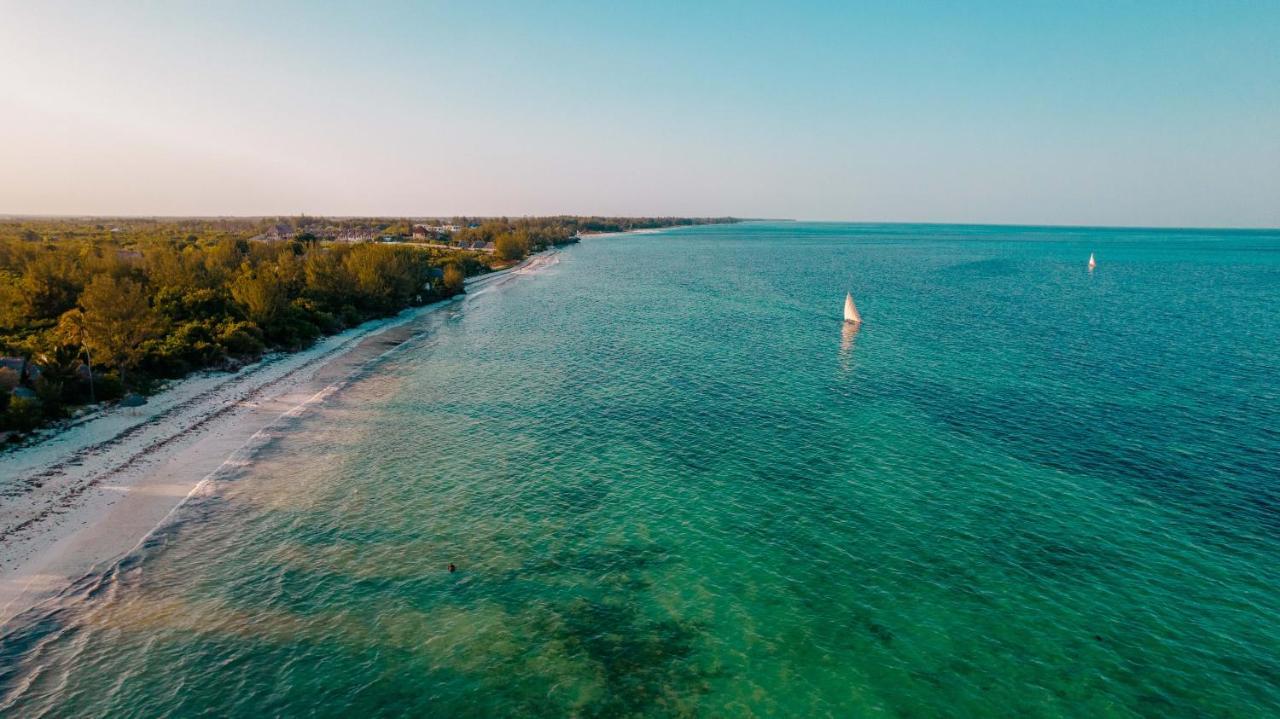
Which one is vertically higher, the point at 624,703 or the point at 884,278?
the point at 884,278

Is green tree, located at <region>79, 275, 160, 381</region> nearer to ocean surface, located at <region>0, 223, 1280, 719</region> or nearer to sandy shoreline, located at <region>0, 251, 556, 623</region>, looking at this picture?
sandy shoreline, located at <region>0, 251, 556, 623</region>

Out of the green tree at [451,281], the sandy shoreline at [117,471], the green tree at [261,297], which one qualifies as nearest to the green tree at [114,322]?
the sandy shoreline at [117,471]

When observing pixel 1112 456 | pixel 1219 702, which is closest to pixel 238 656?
pixel 1219 702

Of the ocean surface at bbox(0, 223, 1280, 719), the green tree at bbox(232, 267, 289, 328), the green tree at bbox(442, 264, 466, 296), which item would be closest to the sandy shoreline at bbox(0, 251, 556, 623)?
the ocean surface at bbox(0, 223, 1280, 719)

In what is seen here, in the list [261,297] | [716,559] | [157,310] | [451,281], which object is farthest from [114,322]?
[451,281]

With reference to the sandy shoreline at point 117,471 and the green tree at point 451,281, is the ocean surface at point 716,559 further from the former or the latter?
the green tree at point 451,281

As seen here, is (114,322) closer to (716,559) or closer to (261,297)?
(261,297)

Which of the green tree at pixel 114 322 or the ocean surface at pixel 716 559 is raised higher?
the green tree at pixel 114 322

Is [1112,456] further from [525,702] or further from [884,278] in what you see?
[884,278]
